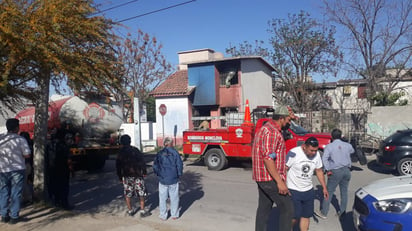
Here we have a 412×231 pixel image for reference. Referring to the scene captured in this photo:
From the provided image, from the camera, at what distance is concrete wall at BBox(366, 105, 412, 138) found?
16.0m

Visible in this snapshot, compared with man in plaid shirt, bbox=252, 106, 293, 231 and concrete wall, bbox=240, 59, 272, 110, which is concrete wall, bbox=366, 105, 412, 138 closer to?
concrete wall, bbox=240, 59, 272, 110

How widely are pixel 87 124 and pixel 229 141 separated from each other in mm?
4863

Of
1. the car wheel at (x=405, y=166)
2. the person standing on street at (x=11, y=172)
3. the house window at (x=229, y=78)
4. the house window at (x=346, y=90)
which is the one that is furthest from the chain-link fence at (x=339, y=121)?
the person standing on street at (x=11, y=172)

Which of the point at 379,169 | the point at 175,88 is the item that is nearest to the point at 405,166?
the point at 379,169

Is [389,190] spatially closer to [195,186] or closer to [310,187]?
[310,187]

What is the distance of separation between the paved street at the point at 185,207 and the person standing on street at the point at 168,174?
0.28 meters

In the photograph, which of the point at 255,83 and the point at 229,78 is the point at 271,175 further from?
the point at 255,83

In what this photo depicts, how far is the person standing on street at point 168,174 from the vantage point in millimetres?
6199

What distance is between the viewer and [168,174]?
20.3ft

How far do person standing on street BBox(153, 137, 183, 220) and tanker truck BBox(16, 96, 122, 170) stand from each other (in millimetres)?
5688

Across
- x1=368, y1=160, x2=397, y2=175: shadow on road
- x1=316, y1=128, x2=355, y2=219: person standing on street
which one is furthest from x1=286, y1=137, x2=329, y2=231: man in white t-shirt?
x1=368, y1=160, x2=397, y2=175: shadow on road

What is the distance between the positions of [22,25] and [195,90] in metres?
16.2

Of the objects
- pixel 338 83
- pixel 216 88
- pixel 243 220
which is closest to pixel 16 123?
pixel 243 220

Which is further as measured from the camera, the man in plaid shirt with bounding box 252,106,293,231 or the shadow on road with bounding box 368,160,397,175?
the shadow on road with bounding box 368,160,397,175
